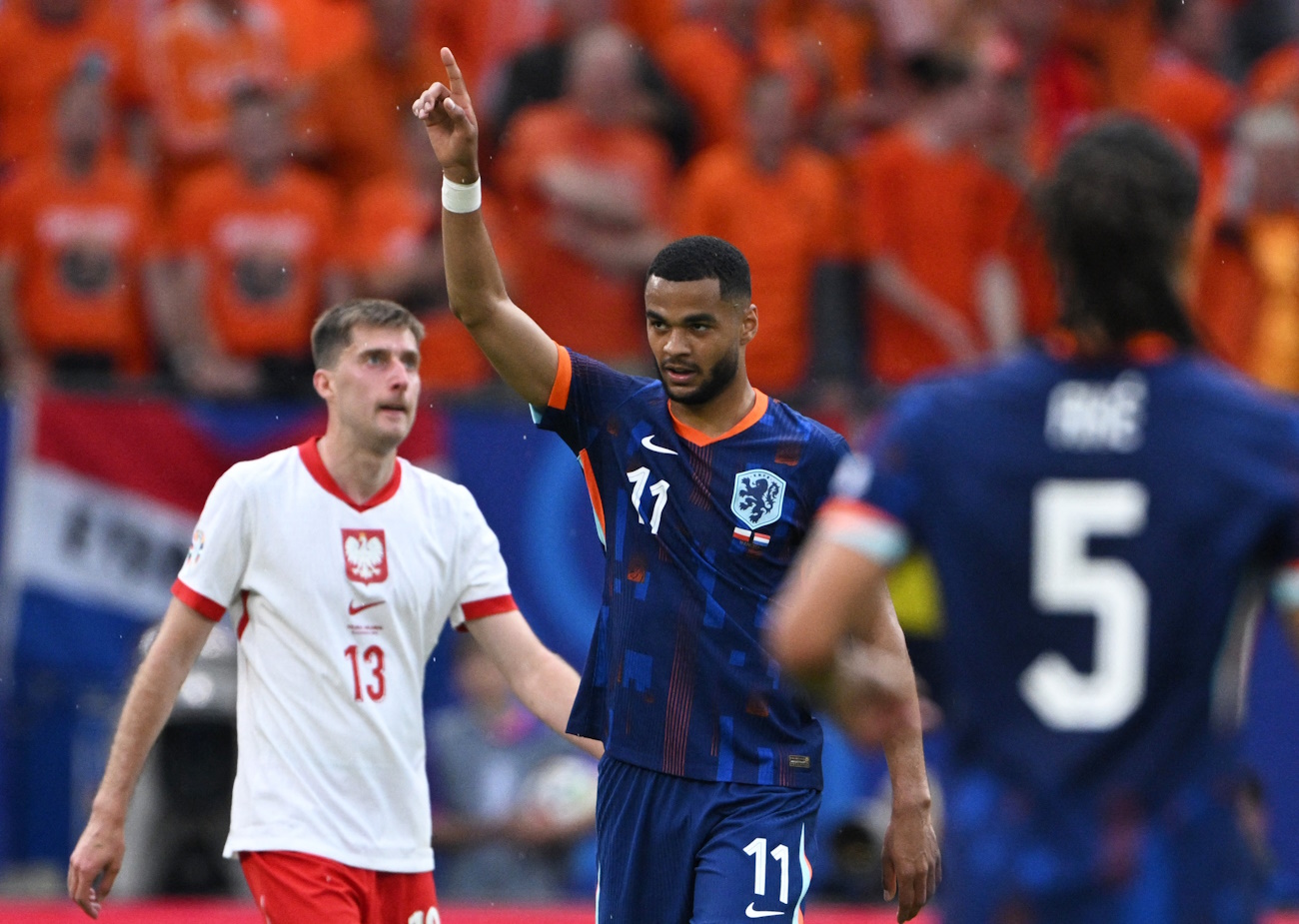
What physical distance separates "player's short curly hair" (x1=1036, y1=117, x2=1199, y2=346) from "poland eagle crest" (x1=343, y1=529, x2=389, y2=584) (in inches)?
116

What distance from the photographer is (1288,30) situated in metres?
12.9

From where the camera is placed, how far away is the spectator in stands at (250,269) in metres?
10.9

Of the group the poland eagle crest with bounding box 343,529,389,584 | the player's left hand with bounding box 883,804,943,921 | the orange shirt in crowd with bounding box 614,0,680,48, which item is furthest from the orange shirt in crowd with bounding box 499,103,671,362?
the player's left hand with bounding box 883,804,943,921

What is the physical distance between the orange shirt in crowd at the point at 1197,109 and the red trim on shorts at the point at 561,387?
23.6ft

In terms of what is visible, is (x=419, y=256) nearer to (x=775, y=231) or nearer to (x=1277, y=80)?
(x=775, y=231)

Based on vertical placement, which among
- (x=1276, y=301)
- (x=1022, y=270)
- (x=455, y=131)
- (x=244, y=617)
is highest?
(x=1022, y=270)

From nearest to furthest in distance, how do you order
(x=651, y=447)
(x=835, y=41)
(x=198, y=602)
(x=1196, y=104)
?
(x=651, y=447) → (x=198, y=602) → (x=1196, y=104) → (x=835, y=41)

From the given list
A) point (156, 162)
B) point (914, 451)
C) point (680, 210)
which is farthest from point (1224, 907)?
point (156, 162)

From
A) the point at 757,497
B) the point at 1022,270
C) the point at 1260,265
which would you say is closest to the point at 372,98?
the point at 1022,270

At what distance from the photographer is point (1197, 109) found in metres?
11.8

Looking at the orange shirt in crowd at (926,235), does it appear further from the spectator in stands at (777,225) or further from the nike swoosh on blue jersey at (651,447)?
the nike swoosh on blue jersey at (651,447)

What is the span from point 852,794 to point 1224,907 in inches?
278

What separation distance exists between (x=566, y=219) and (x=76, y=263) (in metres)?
2.89

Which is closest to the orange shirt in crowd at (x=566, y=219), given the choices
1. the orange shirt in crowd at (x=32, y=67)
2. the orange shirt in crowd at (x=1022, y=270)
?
the orange shirt in crowd at (x=1022, y=270)
